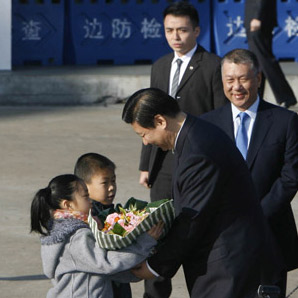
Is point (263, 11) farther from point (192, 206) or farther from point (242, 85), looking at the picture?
point (192, 206)

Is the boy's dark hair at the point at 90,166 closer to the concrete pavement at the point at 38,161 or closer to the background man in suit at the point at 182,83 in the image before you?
the background man in suit at the point at 182,83

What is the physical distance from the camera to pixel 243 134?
5113mm

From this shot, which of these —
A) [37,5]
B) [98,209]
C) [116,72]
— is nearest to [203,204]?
[98,209]

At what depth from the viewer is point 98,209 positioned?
5.04m

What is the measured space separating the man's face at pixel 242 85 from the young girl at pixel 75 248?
106 centimetres

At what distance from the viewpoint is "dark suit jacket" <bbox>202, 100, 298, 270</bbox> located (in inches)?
196

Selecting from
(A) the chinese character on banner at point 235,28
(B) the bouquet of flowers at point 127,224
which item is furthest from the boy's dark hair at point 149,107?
(A) the chinese character on banner at point 235,28

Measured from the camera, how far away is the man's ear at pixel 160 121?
163 inches

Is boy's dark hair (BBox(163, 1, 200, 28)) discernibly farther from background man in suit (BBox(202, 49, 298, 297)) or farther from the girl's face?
the girl's face

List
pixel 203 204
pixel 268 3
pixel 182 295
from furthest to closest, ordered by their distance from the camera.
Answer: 1. pixel 268 3
2. pixel 182 295
3. pixel 203 204

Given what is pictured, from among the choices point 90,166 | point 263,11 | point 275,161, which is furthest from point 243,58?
point 263,11

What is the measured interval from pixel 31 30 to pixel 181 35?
771cm

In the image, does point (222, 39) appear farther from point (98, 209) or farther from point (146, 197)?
point (98, 209)

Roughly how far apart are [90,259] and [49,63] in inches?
400
